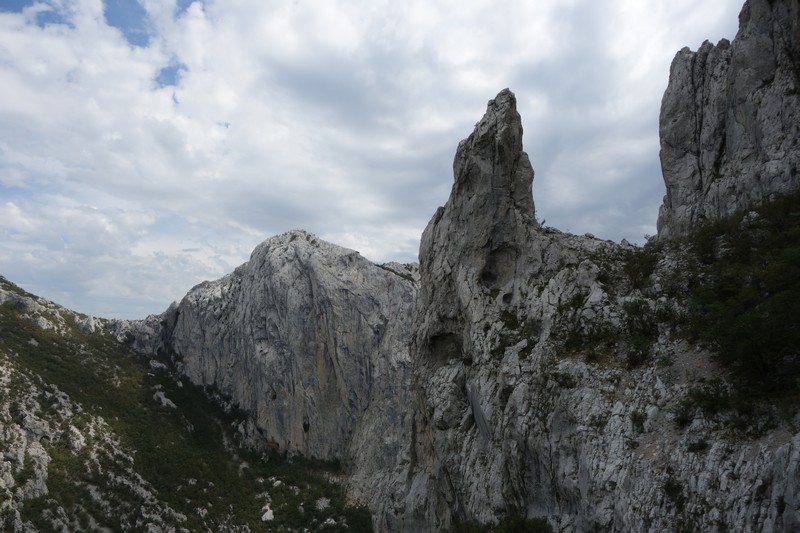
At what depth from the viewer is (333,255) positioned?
93.8m

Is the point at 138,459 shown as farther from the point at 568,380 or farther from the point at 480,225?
the point at 568,380

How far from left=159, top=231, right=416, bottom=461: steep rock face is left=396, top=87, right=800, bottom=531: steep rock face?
46.5 metres

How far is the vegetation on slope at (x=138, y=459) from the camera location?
186ft

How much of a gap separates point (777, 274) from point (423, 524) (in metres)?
23.2

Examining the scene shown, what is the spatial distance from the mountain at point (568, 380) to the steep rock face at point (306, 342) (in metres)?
9.38

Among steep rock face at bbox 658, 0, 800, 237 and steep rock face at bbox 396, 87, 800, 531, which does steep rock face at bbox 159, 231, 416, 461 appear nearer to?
steep rock face at bbox 396, 87, 800, 531

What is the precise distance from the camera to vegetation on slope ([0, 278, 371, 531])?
5675cm

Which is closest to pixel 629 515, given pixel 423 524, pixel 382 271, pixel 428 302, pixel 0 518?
pixel 423 524

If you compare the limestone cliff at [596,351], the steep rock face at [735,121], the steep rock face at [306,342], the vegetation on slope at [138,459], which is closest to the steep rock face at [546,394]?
the limestone cliff at [596,351]

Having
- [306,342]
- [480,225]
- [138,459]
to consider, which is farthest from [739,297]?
[306,342]

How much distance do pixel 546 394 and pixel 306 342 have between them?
6755 centimetres

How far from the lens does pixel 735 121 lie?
2811cm

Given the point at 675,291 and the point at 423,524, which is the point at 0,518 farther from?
the point at 675,291

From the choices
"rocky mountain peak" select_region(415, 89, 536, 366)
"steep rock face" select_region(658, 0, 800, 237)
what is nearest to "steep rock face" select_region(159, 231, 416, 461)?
"rocky mountain peak" select_region(415, 89, 536, 366)
